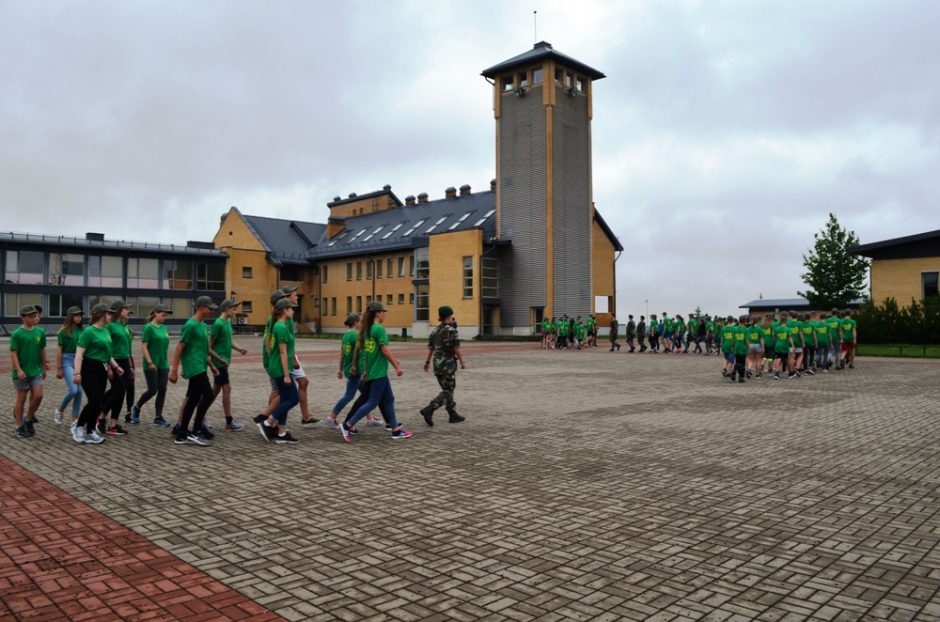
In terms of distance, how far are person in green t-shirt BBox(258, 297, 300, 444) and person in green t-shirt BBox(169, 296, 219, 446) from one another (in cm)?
77

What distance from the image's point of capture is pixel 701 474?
7094mm

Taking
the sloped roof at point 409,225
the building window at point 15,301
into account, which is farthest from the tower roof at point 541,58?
the building window at point 15,301

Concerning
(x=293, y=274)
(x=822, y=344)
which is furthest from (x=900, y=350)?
(x=293, y=274)

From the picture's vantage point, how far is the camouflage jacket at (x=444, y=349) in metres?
10.8

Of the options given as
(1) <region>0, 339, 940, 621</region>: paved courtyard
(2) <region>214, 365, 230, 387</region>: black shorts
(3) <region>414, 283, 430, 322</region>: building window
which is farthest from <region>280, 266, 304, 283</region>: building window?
(2) <region>214, 365, 230, 387</region>: black shorts

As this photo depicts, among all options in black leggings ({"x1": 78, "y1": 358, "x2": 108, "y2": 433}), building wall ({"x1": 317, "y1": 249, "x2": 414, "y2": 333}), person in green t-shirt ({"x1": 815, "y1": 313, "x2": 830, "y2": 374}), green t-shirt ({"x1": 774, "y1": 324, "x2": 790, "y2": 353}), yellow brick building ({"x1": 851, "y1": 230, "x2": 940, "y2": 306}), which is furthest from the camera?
building wall ({"x1": 317, "y1": 249, "x2": 414, "y2": 333})

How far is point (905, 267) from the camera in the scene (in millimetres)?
36625

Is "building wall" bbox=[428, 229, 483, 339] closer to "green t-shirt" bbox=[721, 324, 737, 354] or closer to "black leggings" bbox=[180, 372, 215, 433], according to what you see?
"green t-shirt" bbox=[721, 324, 737, 354]

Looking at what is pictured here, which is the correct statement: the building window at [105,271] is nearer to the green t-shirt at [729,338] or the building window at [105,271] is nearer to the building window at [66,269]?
the building window at [66,269]

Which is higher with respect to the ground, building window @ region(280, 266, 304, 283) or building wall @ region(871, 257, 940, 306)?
building window @ region(280, 266, 304, 283)

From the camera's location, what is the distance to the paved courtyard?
3.97m

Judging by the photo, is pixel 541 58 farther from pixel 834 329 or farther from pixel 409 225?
pixel 834 329

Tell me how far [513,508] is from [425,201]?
59841 millimetres

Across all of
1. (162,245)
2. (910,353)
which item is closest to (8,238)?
(162,245)
